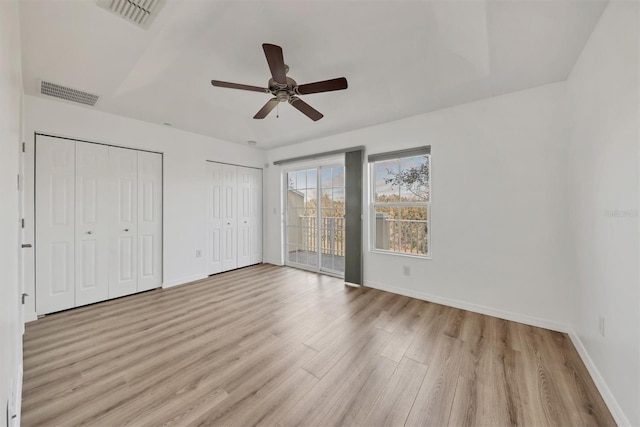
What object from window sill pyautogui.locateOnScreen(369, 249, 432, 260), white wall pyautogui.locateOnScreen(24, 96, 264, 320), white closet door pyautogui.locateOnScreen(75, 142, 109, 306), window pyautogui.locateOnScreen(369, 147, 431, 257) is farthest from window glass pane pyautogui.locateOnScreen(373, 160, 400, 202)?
white closet door pyautogui.locateOnScreen(75, 142, 109, 306)

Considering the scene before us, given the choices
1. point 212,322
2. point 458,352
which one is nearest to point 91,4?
point 212,322

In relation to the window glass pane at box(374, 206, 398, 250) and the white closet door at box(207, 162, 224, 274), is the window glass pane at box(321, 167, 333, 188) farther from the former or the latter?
the white closet door at box(207, 162, 224, 274)

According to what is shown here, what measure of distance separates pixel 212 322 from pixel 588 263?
3.51 metres

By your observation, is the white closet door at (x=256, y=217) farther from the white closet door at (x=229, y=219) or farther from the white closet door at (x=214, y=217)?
the white closet door at (x=214, y=217)

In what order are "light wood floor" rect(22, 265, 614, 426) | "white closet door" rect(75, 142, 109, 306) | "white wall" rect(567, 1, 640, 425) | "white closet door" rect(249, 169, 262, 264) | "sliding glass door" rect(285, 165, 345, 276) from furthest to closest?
1. "white closet door" rect(249, 169, 262, 264)
2. "sliding glass door" rect(285, 165, 345, 276)
3. "white closet door" rect(75, 142, 109, 306)
4. "light wood floor" rect(22, 265, 614, 426)
5. "white wall" rect(567, 1, 640, 425)

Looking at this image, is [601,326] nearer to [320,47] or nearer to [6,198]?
[320,47]

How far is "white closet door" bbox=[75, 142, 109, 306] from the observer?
10.1 ft

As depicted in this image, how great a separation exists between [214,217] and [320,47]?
3.47 meters

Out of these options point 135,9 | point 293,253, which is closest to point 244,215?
point 293,253

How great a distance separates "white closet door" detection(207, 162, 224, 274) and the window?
9.18 feet

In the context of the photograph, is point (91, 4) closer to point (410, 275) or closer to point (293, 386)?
point (293, 386)

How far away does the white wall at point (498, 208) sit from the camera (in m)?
2.50

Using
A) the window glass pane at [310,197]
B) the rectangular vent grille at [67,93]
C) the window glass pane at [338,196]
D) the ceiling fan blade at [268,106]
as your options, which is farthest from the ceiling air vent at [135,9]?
the window glass pane at [310,197]

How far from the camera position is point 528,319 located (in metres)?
2.61
